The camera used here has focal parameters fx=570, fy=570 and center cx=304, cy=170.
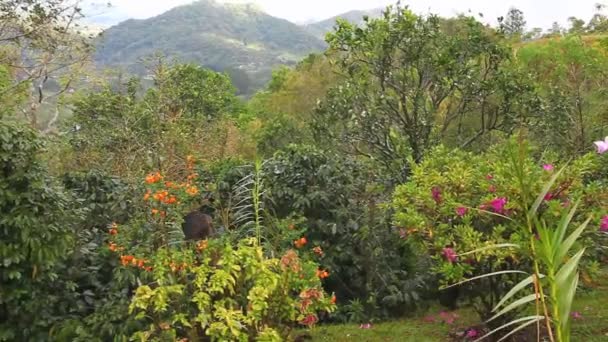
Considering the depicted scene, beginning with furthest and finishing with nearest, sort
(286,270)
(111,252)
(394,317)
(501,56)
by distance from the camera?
(501,56) < (394,317) < (111,252) < (286,270)

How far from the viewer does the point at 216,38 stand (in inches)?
5650

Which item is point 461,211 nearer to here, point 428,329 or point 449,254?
point 449,254

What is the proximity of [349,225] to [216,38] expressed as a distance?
5652 inches

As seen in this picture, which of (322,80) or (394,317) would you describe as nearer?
(394,317)

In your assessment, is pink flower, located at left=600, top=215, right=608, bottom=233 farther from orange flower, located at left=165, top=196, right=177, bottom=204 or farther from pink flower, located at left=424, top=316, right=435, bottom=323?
orange flower, located at left=165, top=196, right=177, bottom=204

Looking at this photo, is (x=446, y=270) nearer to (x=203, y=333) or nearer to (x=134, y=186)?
(x=203, y=333)

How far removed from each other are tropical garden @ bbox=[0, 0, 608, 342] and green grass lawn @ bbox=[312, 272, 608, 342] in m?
0.03

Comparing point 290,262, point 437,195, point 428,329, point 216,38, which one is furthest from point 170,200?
point 216,38

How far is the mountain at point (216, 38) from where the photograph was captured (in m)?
126

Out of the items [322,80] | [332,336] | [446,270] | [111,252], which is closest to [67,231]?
[111,252]

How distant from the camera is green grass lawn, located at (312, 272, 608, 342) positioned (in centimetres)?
464

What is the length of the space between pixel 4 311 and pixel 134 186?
5.89 feet

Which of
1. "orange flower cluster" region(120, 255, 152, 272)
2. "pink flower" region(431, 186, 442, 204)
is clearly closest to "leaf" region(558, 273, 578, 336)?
"pink flower" region(431, 186, 442, 204)

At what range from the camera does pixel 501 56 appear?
679cm
